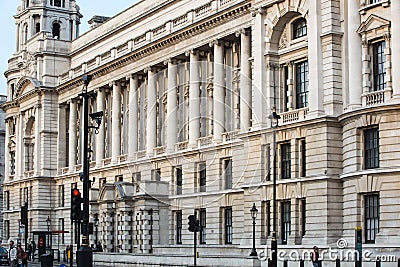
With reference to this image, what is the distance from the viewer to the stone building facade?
50.9m

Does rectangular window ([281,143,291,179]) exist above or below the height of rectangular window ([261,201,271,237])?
above

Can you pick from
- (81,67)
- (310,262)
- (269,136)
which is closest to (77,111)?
(81,67)

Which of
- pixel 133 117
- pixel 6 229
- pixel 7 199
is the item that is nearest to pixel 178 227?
pixel 133 117

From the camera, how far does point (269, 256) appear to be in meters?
56.0

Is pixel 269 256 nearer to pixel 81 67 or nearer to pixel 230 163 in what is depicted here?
pixel 230 163

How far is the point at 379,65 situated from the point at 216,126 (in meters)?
21.6

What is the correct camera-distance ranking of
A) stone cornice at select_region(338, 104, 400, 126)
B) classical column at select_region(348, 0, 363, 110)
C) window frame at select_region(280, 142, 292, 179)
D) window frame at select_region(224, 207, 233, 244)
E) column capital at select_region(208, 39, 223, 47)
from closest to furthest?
1. stone cornice at select_region(338, 104, 400, 126)
2. classical column at select_region(348, 0, 363, 110)
3. window frame at select_region(280, 142, 292, 179)
4. window frame at select_region(224, 207, 233, 244)
5. column capital at select_region(208, 39, 223, 47)

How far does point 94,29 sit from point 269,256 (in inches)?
2100

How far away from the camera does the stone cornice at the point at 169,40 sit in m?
67.9

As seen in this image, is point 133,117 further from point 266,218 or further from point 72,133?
point 266,218

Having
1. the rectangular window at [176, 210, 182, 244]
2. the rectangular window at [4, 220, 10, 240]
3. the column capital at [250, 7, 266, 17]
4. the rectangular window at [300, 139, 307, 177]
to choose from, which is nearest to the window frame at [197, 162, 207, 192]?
the rectangular window at [176, 210, 182, 244]

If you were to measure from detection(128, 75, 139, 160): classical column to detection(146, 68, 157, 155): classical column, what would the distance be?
280 cm

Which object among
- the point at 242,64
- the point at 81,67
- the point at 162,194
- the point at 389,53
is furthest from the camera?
the point at 81,67

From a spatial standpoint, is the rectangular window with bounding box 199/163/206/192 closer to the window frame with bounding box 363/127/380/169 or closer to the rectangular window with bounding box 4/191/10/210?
the window frame with bounding box 363/127/380/169
